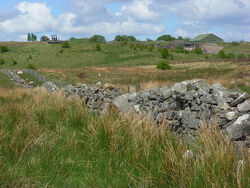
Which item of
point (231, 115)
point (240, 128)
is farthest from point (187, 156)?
point (231, 115)

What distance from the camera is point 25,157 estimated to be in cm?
378

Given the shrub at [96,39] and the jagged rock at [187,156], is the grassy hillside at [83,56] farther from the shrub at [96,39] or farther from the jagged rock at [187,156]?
the jagged rock at [187,156]

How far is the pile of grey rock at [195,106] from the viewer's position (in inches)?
167

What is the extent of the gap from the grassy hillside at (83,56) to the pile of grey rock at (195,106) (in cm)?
5659

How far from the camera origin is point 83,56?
75562mm

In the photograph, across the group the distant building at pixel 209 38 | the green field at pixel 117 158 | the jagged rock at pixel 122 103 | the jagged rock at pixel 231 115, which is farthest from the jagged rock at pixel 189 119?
the distant building at pixel 209 38

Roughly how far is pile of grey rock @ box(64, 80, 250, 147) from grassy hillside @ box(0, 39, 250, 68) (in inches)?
2228

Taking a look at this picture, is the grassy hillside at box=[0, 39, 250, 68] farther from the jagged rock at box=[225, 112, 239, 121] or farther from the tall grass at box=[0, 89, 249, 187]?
the tall grass at box=[0, 89, 249, 187]

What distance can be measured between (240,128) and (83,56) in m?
73.4

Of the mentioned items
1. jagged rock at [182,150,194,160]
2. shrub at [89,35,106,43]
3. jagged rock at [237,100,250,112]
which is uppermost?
shrub at [89,35,106,43]

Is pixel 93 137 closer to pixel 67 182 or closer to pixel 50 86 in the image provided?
pixel 67 182

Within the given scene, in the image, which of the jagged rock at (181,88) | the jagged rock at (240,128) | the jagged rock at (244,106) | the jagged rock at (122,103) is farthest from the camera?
the jagged rock at (122,103)

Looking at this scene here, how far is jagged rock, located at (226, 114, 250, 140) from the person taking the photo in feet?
13.2

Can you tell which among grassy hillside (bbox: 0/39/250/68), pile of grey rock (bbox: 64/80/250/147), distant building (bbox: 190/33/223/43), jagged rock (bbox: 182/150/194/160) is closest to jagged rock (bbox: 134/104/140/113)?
pile of grey rock (bbox: 64/80/250/147)
